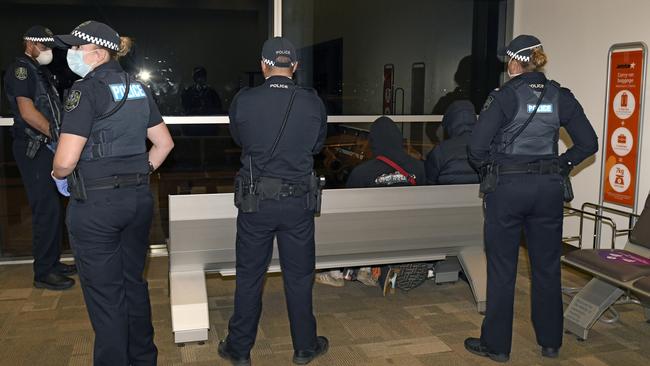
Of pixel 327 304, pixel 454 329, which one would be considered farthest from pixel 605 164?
pixel 327 304

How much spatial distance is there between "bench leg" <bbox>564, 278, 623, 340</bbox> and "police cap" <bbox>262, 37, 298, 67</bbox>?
2.14 meters

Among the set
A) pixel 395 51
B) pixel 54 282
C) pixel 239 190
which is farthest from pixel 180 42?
pixel 239 190

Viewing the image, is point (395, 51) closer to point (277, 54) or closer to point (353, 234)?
point (353, 234)

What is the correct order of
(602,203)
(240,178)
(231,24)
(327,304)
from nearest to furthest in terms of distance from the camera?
(240,178), (327,304), (602,203), (231,24)

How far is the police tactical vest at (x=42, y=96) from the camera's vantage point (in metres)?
4.12

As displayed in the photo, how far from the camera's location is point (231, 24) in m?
5.30

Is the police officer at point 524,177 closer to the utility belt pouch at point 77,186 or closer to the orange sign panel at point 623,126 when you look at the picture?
the orange sign panel at point 623,126

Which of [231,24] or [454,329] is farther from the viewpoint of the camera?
[231,24]

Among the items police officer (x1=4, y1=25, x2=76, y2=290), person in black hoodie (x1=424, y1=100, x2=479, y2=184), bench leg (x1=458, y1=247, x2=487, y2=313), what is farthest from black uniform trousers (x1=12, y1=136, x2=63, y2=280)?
bench leg (x1=458, y1=247, x2=487, y2=313)

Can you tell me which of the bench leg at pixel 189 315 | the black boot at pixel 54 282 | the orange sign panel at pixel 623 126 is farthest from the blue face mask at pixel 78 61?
the orange sign panel at pixel 623 126

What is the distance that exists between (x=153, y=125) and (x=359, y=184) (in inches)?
59.6

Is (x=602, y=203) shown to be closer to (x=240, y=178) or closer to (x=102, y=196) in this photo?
(x=240, y=178)

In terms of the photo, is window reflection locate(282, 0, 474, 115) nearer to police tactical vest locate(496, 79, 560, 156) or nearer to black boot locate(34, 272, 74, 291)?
black boot locate(34, 272, 74, 291)

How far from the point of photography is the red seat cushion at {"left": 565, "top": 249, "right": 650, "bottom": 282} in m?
3.41
